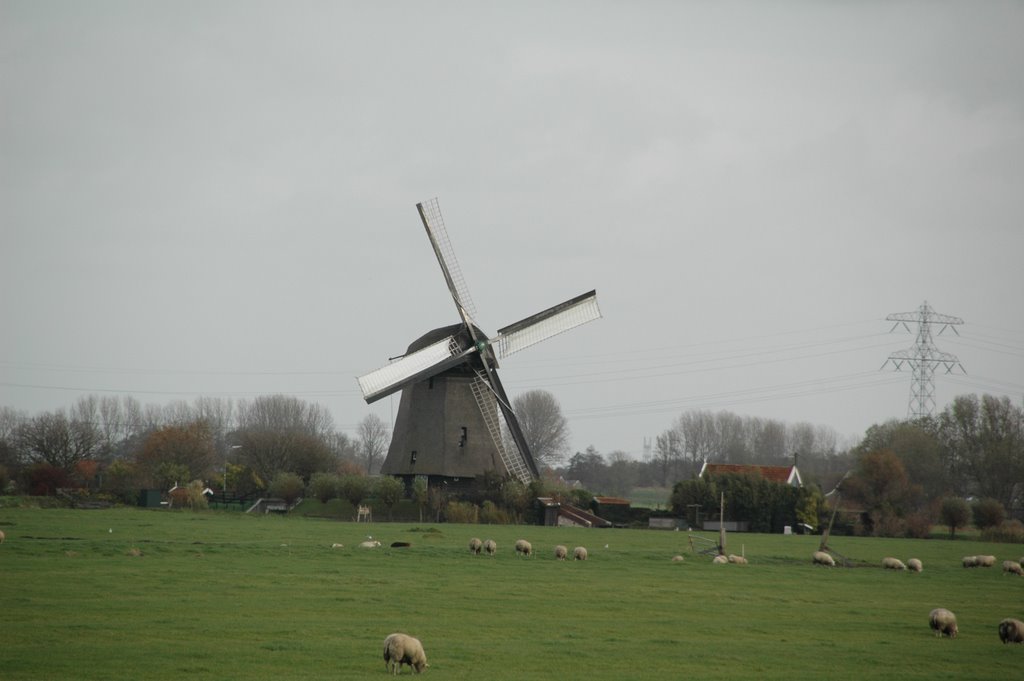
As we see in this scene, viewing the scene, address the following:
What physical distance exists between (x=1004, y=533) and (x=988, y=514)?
2578 millimetres

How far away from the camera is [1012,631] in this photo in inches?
854

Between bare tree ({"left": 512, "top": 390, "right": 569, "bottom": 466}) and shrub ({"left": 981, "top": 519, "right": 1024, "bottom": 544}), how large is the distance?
223ft

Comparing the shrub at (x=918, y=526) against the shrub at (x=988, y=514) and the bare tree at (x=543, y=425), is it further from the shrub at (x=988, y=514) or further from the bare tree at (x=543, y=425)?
the bare tree at (x=543, y=425)

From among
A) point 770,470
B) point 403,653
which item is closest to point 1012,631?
point 403,653

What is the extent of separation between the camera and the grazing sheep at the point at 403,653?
55.0ft

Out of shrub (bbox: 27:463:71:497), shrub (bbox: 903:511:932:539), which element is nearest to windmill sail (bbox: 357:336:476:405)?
shrub (bbox: 27:463:71:497)

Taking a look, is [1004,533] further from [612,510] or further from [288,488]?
[288,488]

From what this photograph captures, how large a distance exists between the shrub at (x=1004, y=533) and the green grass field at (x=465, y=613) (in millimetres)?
23942

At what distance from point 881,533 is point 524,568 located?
36.9 meters

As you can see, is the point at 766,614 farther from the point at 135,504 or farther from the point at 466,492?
the point at 135,504

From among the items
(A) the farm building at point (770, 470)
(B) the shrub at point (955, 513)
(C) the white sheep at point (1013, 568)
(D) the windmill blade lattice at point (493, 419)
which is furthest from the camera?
(A) the farm building at point (770, 470)

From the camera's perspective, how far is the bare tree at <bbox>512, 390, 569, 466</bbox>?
128 m

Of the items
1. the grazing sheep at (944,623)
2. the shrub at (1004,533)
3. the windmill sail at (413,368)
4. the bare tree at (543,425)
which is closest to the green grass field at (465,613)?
the grazing sheep at (944,623)

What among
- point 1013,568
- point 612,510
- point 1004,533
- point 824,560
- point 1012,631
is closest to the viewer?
point 1012,631
